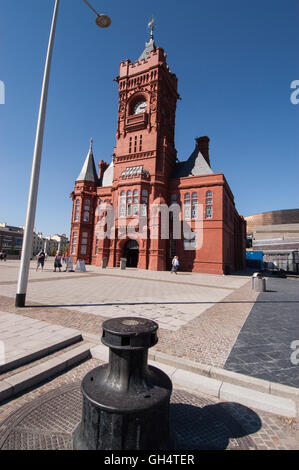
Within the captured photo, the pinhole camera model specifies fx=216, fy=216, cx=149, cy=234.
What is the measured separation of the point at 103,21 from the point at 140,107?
24.4m

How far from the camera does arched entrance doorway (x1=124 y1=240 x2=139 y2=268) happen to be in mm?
27531

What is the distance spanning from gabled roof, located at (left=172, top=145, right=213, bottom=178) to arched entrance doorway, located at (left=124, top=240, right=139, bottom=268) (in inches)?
431

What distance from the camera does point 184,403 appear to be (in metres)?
2.65

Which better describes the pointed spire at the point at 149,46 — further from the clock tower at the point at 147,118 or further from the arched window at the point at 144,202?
the arched window at the point at 144,202

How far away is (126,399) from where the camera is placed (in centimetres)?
169

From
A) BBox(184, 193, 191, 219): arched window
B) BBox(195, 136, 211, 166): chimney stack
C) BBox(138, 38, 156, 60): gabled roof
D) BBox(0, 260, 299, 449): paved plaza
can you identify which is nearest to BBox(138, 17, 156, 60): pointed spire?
BBox(138, 38, 156, 60): gabled roof

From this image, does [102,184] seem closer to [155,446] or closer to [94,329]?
[94,329]

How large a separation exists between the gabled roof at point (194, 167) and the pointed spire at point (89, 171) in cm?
1306

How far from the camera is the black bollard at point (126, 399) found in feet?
5.33

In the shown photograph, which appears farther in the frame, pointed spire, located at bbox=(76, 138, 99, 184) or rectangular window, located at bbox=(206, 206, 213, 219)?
pointed spire, located at bbox=(76, 138, 99, 184)

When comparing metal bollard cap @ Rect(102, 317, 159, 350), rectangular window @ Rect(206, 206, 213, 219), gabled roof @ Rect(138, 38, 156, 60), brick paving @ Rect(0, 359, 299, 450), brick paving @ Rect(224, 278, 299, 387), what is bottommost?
brick paving @ Rect(0, 359, 299, 450)

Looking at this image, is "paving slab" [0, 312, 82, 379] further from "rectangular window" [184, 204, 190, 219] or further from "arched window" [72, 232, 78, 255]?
"arched window" [72, 232, 78, 255]

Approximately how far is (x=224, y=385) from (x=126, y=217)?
24141 mm
